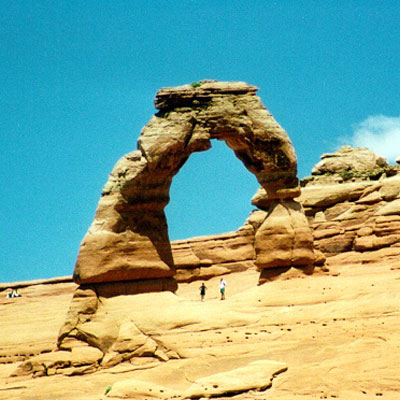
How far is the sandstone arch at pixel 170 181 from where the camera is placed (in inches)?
1017

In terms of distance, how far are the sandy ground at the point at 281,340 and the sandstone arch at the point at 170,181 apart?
1126 mm

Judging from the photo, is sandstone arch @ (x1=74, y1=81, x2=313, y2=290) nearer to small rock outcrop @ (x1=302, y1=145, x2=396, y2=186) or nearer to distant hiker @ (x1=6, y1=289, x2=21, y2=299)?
distant hiker @ (x1=6, y1=289, x2=21, y2=299)

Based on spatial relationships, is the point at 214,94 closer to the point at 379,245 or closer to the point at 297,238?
the point at 297,238

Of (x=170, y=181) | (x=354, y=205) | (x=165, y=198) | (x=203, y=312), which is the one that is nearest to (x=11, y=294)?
(x=165, y=198)

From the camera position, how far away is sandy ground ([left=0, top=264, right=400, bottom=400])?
19.7 m

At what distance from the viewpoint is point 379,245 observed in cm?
3641

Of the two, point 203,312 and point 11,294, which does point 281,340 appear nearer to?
point 203,312

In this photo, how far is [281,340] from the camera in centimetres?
2216

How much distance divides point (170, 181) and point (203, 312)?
4960 millimetres

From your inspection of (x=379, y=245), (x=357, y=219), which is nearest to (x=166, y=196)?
(x=379, y=245)

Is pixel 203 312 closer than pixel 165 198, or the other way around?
pixel 203 312

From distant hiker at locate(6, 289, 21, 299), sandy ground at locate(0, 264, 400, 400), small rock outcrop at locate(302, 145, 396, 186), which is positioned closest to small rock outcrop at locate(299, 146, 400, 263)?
small rock outcrop at locate(302, 145, 396, 186)

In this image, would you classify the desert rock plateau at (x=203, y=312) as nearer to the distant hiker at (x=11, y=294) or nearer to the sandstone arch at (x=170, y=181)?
the sandstone arch at (x=170, y=181)

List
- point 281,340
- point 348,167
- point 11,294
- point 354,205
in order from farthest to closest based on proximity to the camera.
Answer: point 348,167 → point 354,205 → point 11,294 → point 281,340
